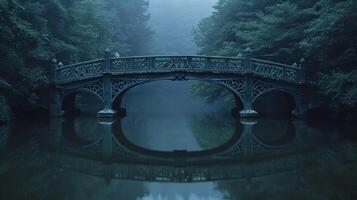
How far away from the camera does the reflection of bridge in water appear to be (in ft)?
32.9

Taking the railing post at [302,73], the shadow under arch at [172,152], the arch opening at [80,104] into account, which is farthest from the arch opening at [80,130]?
the railing post at [302,73]

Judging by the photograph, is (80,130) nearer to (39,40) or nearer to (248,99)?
(39,40)

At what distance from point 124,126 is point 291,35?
903 centimetres

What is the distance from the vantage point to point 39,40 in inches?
789

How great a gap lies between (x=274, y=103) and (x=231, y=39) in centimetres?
489

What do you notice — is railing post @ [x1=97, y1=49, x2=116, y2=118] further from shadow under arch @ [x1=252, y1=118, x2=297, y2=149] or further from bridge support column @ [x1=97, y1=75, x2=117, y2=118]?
shadow under arch @ [x1=252, y1=118, x2=297, y2=149]

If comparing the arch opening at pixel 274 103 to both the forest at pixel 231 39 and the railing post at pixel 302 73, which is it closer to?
the forest at pixel 231 39

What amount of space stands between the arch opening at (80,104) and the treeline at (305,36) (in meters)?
7.17

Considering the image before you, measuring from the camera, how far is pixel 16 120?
68.0 ft

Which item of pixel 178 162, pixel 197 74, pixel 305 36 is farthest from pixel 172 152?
pixel 305 36

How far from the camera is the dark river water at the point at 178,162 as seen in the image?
27.0ft

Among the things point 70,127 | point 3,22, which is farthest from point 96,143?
point 3,22

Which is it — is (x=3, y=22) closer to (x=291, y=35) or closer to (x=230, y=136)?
(x=230, y=136)

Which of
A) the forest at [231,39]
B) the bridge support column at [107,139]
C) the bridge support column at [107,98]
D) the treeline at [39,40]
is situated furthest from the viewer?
the bridge support column at [107,98]
